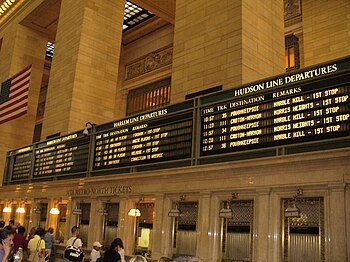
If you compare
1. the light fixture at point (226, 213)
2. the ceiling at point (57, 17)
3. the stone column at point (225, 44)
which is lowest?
the light fixture at point (226, 213)

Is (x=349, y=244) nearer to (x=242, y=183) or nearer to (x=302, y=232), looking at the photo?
(x=302, y=232)

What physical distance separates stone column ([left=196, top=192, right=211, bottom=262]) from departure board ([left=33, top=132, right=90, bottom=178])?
4.61 metres

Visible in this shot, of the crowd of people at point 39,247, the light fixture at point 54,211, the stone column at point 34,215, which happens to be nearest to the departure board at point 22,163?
the stone column at point 34,215

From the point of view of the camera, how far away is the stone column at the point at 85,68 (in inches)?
549

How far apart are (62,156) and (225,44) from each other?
5.91m

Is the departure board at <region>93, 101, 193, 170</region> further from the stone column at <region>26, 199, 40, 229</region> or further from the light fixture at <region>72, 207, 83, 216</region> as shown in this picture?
the stone column at <region>26, 199, 40, 229</region>

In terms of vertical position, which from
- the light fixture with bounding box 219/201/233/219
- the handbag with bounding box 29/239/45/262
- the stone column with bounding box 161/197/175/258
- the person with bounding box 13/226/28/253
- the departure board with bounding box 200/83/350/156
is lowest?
the handbag with bounding box 29/239/45/262

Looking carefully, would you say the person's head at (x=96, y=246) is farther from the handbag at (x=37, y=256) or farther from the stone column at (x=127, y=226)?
the handbag at (x=37, y=256)

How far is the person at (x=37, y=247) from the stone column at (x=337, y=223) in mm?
6473

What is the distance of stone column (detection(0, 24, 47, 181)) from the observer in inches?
773

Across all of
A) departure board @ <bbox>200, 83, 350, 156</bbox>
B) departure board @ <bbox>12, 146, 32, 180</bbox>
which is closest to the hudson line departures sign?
departure board @ <bbox>200, 83, 350, 156</bbox>

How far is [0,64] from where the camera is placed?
2162 cm

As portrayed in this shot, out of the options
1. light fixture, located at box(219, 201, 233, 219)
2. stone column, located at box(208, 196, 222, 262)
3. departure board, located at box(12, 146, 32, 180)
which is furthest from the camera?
departure board, located at box(12, 146, 32, 180)

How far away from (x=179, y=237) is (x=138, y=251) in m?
1.55
